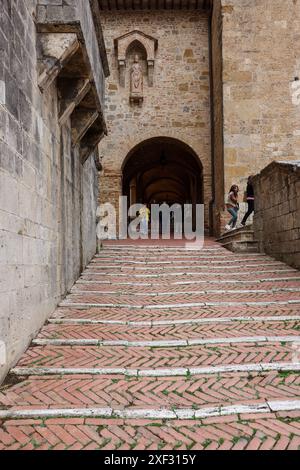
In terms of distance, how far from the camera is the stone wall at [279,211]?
7.82 meters

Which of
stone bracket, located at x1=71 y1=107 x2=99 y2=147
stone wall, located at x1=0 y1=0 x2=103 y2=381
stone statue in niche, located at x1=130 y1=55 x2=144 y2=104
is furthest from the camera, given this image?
stone statue in niche, located at x1=130 y1=55 x2=144 y2=104

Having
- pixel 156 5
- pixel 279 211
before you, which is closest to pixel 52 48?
pixel 279 211

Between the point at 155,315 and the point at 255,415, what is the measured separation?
103 inches

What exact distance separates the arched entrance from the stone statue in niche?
5.34 feet

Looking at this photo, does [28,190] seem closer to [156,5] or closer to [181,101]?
[181,101]

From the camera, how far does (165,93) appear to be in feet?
50.0

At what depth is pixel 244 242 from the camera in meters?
10.1

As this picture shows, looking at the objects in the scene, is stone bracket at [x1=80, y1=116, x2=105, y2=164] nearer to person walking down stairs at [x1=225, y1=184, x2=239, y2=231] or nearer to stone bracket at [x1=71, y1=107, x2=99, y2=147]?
stone bracket at [x1=71, y1=107, x2=99, y2=147]

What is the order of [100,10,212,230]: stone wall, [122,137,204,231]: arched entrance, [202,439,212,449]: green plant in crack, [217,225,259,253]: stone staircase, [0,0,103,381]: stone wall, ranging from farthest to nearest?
[122,137,204,231]: arched entrance < [100,10,212,230]: stone wall < [217,225,259,253]: stone staircase < [0,0,103,381]: stone wall < [202,439,212,449]: green plant in crack

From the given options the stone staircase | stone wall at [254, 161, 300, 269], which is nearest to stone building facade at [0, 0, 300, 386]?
the stone staircase

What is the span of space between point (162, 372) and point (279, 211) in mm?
5777

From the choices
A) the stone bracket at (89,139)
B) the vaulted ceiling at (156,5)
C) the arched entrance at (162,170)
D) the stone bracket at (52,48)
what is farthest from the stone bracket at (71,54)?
the vaulted ceiling at (156,5)

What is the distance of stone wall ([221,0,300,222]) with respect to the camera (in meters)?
13.4

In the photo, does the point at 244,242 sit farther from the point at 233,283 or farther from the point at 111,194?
the point at 111,194
